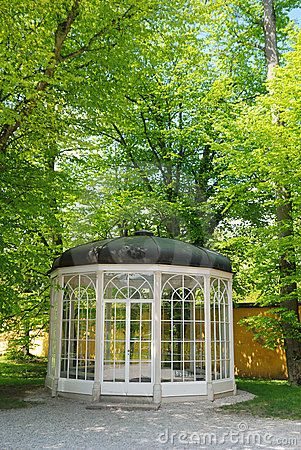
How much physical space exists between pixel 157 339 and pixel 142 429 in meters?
2.34

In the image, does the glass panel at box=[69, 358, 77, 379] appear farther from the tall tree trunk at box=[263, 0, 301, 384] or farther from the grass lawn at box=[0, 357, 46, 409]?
the tall tree trunk at box=[263, 0, 301, 384]

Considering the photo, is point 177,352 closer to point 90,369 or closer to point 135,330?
point 135,330

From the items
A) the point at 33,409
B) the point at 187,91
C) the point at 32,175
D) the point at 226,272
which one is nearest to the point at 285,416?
the point at 226,272

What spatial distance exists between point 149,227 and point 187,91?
480cm

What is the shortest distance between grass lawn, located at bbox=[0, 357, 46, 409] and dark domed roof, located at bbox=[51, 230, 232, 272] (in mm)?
2860

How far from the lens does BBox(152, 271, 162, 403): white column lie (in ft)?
28.6

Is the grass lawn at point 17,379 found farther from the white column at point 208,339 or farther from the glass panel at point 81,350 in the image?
the white column at point 208,339

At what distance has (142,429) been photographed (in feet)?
22.3

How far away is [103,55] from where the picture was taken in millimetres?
9664

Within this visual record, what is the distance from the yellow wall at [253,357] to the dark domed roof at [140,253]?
531 centimetres

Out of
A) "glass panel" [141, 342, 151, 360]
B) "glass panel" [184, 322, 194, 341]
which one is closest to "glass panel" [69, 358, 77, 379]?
"glass panel" [141, 342, 151, 360]

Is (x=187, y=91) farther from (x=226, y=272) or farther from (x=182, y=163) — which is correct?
(x=226, y=272)

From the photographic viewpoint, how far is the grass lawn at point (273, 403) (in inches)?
312

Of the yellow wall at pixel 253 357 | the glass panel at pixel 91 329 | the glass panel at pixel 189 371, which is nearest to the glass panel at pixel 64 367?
the glass panel at pixel 91 329
